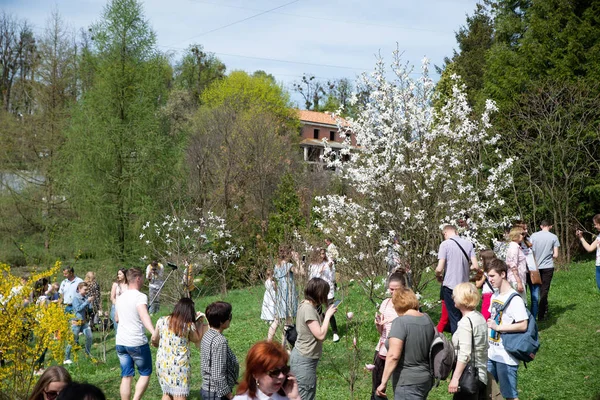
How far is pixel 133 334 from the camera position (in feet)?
23.5

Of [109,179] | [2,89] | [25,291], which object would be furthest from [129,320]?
[2,89]

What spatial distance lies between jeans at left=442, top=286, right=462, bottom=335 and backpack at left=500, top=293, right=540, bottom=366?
272 centimetres

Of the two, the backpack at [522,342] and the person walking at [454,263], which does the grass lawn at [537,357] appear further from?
the person walking at [454,263]

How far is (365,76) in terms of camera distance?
12.3m

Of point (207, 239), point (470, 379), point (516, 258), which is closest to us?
point (470, 379)

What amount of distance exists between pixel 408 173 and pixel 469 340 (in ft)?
21.9

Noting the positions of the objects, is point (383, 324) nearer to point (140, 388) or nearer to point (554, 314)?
point (140, 388)

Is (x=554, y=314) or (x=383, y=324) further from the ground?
(x=383, y=324)

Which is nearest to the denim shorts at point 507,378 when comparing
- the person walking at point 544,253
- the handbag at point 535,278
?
the handbag at point 535,278

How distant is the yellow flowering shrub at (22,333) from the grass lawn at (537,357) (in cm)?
149

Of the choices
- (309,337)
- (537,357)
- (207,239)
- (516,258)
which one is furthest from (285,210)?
(309,337)

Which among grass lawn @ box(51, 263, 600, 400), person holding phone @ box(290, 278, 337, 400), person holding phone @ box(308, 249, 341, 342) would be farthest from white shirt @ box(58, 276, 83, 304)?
person holding phone @ box(290, 278, 337, 400)

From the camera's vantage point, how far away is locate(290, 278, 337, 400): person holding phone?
220 inches

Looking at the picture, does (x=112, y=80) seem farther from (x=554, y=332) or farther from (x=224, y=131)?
(x=554, y=332)
